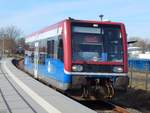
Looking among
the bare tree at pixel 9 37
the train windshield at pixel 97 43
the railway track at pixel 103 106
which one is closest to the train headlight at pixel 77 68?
the train windshield at pixel 97 43

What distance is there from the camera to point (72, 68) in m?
15.5

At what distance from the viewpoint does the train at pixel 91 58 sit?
51.0 ft

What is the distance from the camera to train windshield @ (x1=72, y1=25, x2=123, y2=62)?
52.3ft

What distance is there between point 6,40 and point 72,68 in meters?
104

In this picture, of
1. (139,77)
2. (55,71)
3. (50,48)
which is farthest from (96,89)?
(139,77)

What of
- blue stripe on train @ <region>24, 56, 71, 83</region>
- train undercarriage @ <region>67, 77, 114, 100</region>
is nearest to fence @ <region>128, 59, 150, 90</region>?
blue stripe on train @ <region>24, 56, 71, 83</region>

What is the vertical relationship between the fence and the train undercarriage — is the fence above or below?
below

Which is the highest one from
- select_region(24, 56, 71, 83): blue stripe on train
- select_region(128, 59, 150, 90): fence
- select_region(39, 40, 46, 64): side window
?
select_region(39, 40, 46, 64): side window

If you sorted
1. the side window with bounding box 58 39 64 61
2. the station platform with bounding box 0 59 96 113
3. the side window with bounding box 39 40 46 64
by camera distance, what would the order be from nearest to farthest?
1. the station platform with bounding box 0 59 96 113
2. the side window with bounding box 58 39 64 61
3. the side window with bounding box 39 40 46 64

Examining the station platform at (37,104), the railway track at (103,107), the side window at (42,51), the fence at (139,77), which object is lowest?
the fence at (139,77)

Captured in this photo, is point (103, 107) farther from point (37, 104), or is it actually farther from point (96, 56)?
point (37, 104)

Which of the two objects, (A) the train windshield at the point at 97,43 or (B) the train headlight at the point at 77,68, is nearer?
(B) the train headlight at the point at 77,68

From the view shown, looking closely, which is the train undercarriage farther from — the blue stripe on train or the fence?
the fence

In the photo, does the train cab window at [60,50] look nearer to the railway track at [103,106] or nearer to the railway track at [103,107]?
the railway track at [103,106]
